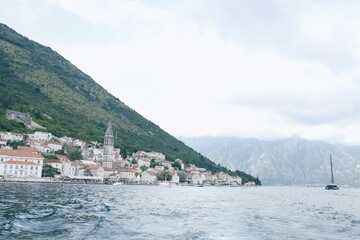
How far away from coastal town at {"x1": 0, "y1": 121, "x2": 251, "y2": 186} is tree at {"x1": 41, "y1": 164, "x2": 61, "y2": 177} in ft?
0.91

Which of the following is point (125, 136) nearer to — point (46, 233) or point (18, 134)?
point (18, 134)

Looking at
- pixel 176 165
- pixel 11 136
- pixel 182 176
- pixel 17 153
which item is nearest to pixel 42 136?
pixel 11 136

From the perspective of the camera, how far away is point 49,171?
335 feet

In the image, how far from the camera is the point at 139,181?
13362 centimetres

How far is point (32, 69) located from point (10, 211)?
18886 centimetres

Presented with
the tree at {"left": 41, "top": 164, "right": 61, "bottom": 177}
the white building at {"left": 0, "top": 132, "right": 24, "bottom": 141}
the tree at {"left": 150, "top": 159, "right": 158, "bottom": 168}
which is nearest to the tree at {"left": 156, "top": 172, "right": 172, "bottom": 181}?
the tree at {"left": 150, "top": 159, "right": 158, "bottom": 168}

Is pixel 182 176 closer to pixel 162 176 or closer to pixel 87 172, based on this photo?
pixel 162 176

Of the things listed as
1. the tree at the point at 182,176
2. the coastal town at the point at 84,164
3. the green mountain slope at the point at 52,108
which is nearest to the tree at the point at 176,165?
the coastal town at the point at 84,164

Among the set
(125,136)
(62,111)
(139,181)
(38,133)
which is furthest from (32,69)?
(139,181)

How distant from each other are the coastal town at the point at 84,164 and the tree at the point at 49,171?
276 mm

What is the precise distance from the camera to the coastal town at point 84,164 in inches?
3684

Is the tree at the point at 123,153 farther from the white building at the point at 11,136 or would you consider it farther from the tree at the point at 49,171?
the tree at the point at 49,171

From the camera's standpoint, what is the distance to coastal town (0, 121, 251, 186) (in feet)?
307

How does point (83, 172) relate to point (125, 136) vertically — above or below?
below
